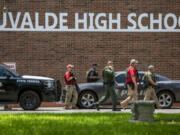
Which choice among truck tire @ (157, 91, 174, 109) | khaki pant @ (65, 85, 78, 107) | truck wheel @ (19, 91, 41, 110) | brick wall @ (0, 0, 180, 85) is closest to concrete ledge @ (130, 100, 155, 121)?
truck wheel @ (19, 91, 41, 110)

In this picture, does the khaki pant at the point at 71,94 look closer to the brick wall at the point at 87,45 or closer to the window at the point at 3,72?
the window at the point at 3,72

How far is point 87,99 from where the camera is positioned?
19844 millimetres

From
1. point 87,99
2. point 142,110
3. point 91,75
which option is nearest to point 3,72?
point 87,99

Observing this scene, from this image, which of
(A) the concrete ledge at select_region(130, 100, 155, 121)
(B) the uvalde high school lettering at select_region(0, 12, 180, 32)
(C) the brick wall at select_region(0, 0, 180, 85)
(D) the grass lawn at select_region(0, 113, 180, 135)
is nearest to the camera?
(D) the grass lawn at select_region(0, 113, 180, 135)

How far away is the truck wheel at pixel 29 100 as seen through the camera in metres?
18.2

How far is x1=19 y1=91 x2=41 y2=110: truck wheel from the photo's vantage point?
1823 centimetres

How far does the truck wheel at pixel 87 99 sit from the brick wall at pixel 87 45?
3.65 m

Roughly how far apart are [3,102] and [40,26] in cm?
662

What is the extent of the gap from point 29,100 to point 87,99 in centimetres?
264

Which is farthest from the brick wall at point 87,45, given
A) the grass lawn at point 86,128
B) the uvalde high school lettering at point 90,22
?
the grass lawn at point 86,128

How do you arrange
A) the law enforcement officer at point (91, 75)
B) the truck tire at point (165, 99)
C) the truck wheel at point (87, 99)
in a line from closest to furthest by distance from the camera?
the truck wheel at point (87, 99) < the truck tire at point (165, 99) < the law enforcement officer at point (91, 75)

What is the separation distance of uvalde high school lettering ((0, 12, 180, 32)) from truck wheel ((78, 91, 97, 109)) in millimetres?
5005

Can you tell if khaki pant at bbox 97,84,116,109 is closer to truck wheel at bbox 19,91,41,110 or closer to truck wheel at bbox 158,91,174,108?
truck wheel at bbox 19,91,41,110

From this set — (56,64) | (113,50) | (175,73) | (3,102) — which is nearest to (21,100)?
(3,102)
